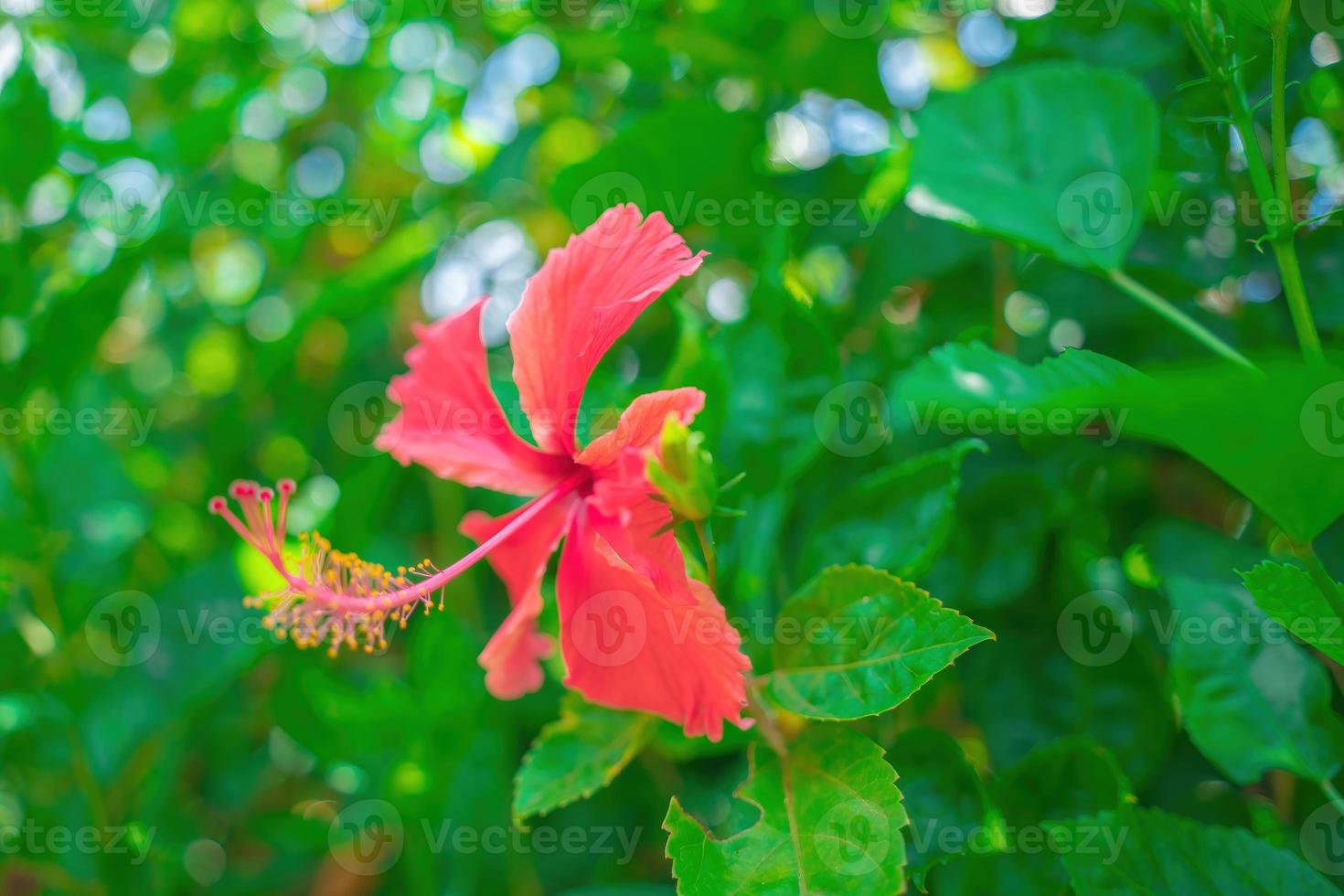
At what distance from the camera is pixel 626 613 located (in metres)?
0.69

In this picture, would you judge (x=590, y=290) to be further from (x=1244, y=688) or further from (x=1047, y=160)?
(x=1244, y=688)

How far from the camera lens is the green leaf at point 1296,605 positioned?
60 cm

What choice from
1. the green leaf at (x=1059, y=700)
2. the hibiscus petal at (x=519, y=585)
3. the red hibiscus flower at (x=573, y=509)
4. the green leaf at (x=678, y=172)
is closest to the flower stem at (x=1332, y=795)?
the green leaf at (x=1059, y=700)

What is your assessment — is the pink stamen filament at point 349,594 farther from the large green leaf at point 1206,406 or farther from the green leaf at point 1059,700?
the green leaf at point 1059,700

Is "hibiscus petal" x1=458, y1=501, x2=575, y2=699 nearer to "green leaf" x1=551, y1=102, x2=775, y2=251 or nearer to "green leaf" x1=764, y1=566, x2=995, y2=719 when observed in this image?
"green leaf" x1=764, y1=566, x2=995, y2=719

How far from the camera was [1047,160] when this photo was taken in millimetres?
883

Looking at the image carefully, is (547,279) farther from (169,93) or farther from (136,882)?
(169,93)

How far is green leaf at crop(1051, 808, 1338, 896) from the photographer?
666 millimetres

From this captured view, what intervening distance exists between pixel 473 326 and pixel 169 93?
1.16 m

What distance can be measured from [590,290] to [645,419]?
0.11 metres

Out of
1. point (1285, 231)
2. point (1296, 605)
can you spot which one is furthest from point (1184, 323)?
point (1296, 605)

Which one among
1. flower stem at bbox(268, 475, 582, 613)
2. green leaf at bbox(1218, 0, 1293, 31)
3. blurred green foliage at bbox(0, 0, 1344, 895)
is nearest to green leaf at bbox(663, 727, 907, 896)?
blurred green foliage at bbox(0, 0, 1344, 895)

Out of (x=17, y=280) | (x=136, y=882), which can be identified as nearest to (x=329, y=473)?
(x=17, y=280)

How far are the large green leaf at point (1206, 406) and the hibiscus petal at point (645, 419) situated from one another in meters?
0.15
